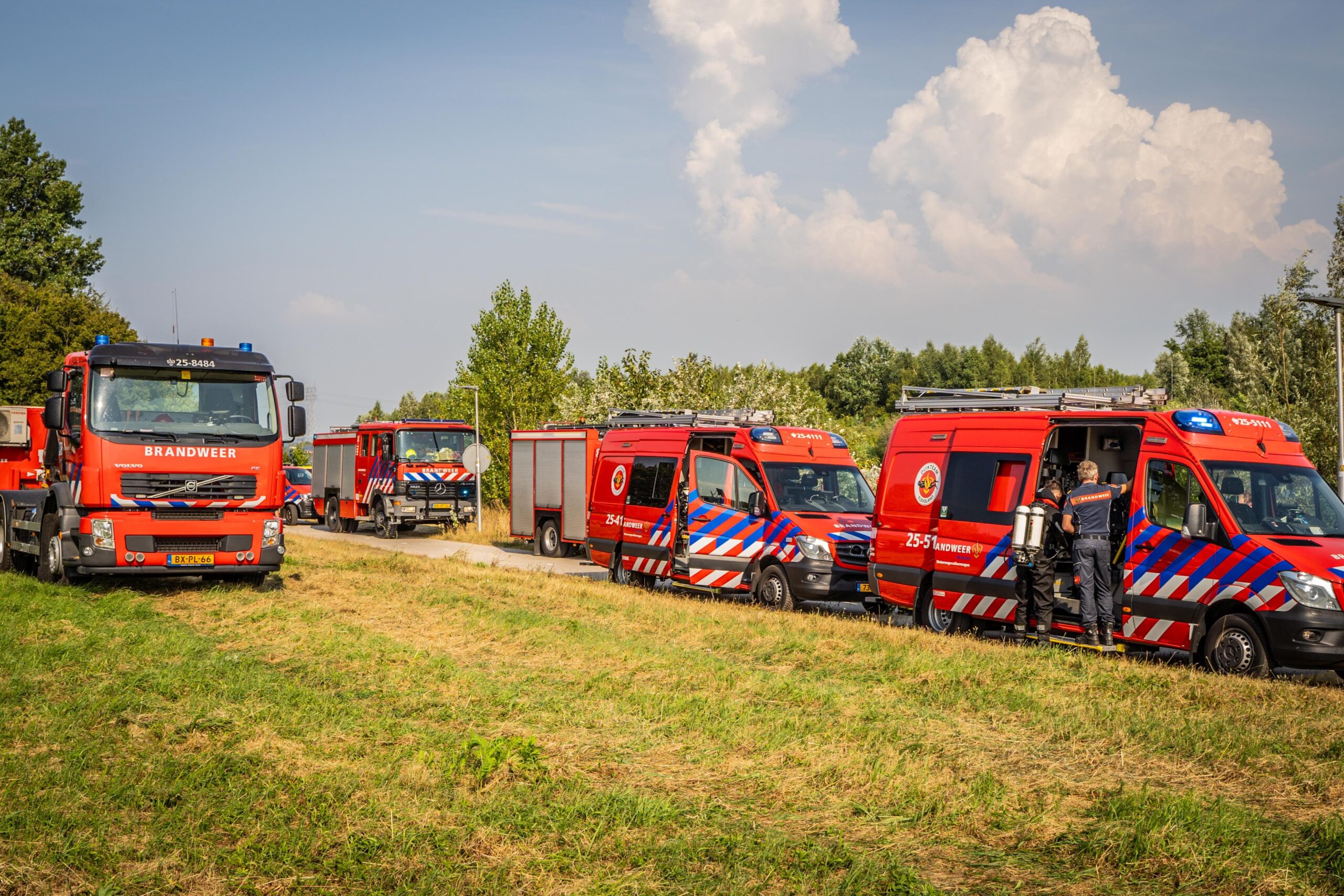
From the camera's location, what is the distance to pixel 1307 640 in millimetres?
9898

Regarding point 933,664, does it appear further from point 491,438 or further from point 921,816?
point 491,438

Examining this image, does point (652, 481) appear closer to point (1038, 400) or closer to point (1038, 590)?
point (1038, 400)

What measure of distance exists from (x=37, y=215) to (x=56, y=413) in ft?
176

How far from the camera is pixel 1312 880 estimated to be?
5191mm

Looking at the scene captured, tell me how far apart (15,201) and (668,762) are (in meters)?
65.5

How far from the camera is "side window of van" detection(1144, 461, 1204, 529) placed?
1105cm

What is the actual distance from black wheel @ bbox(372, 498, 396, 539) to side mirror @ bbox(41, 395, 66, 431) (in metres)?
15.7

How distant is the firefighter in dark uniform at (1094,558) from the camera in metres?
11.5

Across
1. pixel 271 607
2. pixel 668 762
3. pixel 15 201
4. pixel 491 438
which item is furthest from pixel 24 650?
pixel 15 201

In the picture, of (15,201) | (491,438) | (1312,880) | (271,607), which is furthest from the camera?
(15,201)

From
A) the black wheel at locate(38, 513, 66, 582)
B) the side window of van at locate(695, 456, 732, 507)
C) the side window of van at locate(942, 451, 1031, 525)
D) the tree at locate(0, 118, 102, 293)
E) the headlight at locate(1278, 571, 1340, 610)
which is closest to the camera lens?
the headlight at locate(1278, 571, 1340, 610)

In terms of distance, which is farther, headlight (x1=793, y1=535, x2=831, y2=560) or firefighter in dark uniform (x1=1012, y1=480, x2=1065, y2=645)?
headlight (x1=793, y1=535, x2=831, y2=560)

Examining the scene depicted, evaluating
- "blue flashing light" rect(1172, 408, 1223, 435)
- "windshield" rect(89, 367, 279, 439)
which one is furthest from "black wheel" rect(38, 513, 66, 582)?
"blue flashing light" rect(1172, 408, 1223, 435)

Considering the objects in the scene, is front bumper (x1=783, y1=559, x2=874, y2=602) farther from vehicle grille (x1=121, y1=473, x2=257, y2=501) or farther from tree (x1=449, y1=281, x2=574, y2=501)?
tree (x1=449, y1=281, x2=574, y2=501)
